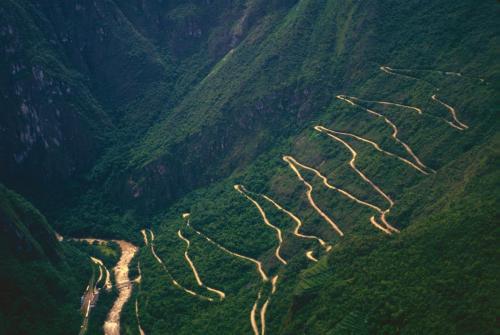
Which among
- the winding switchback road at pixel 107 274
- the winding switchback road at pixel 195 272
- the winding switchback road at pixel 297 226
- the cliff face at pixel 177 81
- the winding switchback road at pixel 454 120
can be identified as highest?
the cliff face at pixel 177 81

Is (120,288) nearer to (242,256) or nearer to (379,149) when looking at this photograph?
(242,256)

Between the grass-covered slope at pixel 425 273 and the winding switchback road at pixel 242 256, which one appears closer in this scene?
the grass-covered slope at pixel 425 273

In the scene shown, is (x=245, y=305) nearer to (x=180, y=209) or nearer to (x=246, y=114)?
(x=180, y=209)

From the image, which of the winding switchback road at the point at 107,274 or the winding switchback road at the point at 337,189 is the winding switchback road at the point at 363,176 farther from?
the winding switchback road at the point at 107,274

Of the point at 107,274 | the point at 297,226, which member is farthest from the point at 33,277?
the point at 297,226

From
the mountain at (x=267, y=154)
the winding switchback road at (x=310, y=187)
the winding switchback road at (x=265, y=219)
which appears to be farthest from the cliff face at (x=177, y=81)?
the winding switchback road at (x=310, y=187)

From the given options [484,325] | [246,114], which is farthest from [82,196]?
[484,325]

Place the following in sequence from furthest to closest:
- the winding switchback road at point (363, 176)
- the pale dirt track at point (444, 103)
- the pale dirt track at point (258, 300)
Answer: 1. the pale dirt track at point (444, 103)
2. the winding switchback road at point (363, 176)
3. the pale dirt track at point (258, 300)

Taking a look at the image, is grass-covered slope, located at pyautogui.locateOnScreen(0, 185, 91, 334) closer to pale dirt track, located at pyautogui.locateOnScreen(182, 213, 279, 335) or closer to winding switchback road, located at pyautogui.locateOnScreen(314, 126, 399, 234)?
pale dirt track, located at pyautogui.locateOnScreen(182, 213, 279, 335)
